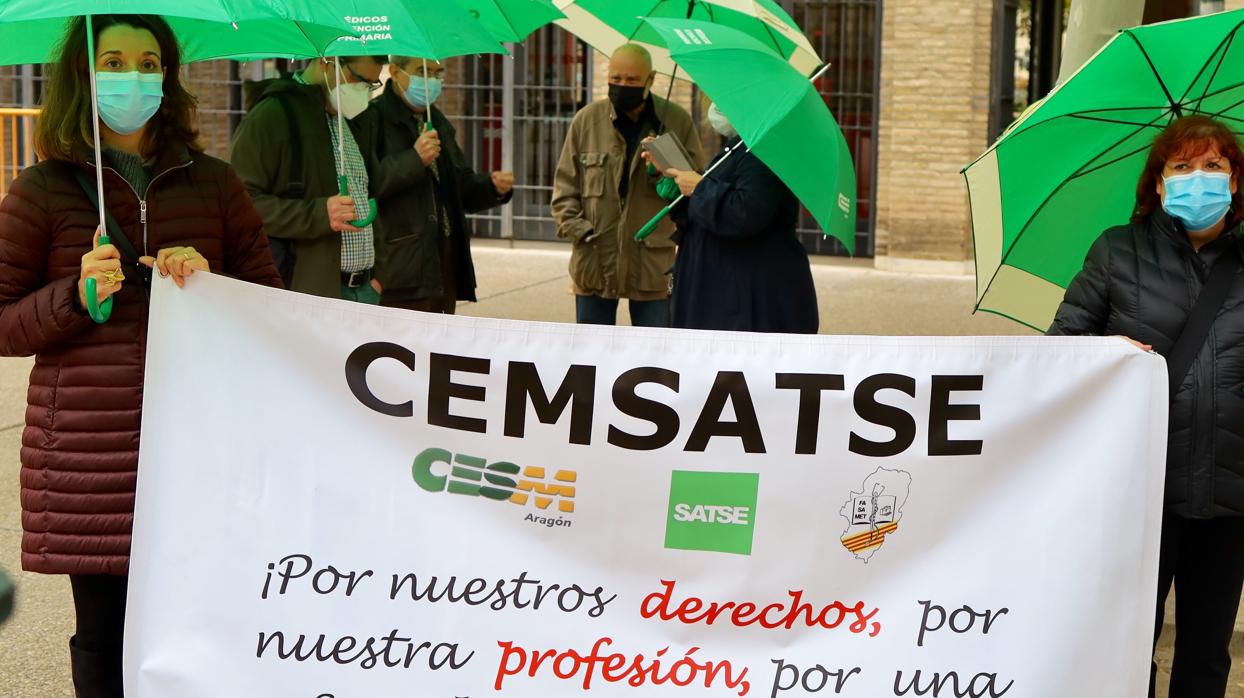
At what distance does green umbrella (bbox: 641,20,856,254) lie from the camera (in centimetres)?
546

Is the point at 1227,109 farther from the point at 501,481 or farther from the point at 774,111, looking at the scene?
the point at 501,481

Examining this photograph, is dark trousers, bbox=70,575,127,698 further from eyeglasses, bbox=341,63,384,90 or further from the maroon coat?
eyeglasses, bbox=341,63,384,90

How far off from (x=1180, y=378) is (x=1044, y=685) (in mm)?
816

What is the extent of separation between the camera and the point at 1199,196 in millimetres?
3973

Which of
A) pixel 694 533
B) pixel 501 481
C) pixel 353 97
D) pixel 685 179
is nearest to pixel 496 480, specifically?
pixel 501 481

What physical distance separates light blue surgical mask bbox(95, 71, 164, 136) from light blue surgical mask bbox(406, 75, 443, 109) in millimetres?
2942

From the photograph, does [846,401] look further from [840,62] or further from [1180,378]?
[840,62]

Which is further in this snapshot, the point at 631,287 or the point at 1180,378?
the point at 631,287

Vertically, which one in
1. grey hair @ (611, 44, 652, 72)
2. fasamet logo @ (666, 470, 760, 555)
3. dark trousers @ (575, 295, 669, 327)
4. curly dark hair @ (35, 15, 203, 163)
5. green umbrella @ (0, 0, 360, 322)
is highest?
grey hair @ (611, 44, 652, 72)

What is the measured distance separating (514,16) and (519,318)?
4.38 metres

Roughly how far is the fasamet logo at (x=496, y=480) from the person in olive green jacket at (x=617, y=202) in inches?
157

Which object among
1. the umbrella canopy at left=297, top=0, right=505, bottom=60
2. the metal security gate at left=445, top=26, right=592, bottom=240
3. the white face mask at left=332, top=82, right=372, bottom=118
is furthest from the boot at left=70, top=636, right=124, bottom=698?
the metal security gate at left=445, top=26, right=592, bottom=240

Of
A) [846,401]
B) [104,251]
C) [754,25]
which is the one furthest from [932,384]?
[754,25]

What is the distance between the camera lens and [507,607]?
12.6ft
